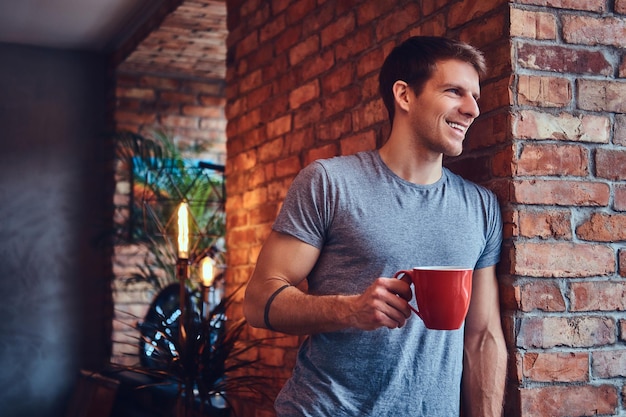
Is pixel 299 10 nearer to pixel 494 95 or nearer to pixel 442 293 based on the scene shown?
pixel 494 95

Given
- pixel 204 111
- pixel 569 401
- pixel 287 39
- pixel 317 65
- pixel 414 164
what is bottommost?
pixel 569 401

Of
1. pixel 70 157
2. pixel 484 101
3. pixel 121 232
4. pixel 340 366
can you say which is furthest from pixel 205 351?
pixel 70 157

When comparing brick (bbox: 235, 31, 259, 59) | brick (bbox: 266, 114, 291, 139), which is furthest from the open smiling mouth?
brick (bbox: 235, 31, 259, 59)

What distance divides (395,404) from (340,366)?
0.46ft

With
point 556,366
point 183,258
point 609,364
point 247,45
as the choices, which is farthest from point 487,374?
point 247,45

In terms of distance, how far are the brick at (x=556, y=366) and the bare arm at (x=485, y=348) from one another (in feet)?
0.20

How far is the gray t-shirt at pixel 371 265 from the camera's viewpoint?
5.49 ft

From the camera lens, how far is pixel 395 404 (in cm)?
168

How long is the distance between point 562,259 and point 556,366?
0.80ft

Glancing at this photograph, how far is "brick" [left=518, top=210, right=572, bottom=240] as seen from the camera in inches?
71.8

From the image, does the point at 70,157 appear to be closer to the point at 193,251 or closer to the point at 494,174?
the point at 193,251

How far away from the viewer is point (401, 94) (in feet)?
6.00

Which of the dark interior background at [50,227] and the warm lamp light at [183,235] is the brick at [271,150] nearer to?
the warm lamp light at [183,235]

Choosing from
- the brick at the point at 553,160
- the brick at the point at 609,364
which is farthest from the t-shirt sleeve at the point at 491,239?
the brick at the point at 609,364
